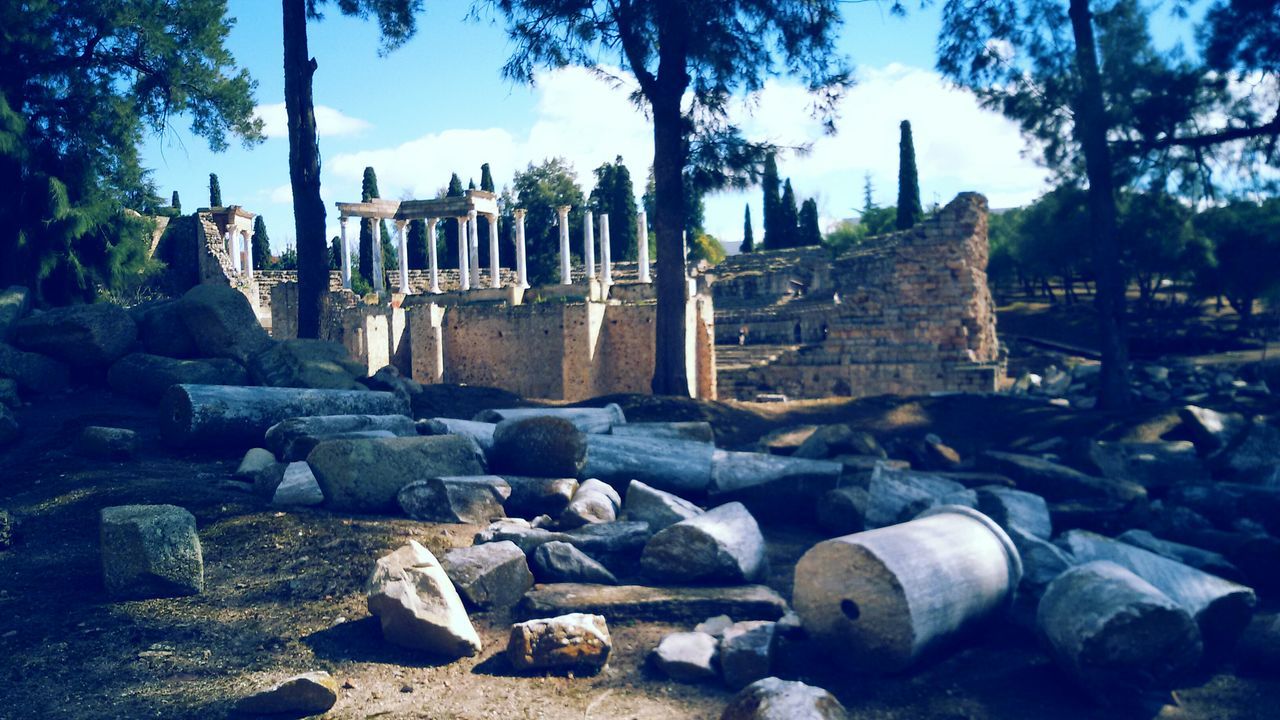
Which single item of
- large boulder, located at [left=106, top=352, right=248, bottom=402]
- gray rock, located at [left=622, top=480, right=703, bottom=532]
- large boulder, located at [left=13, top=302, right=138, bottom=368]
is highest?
large boulder, located at [left=13, top=302, right=138, bottom=368]

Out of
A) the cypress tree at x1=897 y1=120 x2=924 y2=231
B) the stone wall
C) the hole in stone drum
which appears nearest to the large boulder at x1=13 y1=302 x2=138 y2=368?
the hole in stone drum

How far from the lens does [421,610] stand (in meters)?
4.20

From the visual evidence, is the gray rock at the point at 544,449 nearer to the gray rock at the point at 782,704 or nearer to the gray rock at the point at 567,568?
the gray rock at the point at 567,568

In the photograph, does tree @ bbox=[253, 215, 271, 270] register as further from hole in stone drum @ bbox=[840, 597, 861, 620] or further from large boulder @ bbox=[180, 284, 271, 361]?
hole in stone drum @ bbox=[840, 597, 861, 620]

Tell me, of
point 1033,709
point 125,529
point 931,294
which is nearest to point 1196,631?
point 1033,709

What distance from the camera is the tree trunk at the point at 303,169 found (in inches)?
497

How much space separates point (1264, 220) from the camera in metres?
24.3

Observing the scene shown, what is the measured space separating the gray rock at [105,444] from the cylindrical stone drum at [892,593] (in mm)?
4845

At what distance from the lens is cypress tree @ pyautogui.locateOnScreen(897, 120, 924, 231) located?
36.8 m

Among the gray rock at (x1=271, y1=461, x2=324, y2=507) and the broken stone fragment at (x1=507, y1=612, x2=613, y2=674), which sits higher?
the gray rock at (x1=271, y1=461, x2=324, y2=507)

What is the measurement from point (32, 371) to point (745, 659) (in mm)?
7718

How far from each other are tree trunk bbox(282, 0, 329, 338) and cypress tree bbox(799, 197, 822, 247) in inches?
1274

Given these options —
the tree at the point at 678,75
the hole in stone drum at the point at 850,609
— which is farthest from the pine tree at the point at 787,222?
the hole in stone drum at the point at 850,609

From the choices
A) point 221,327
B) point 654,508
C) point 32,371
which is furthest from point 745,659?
point 32,371
